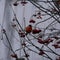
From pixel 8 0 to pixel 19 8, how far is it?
0.21 metres

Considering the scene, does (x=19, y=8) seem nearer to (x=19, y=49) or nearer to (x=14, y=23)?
(x=14, y=23)

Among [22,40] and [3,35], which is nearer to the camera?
[22,40]

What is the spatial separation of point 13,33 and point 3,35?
15cm

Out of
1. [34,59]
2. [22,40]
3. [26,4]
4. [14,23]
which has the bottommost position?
[34,59]

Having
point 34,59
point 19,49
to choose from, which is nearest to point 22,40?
point 19,49

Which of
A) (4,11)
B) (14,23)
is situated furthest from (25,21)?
(4,11)

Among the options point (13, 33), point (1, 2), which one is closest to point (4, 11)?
point (1, 2)

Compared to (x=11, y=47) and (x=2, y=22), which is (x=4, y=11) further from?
(x=11, y=47)

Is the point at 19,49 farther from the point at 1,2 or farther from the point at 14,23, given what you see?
the point at 1,2

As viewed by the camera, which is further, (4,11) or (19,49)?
(4,11)

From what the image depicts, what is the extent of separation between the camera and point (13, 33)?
3623 millimetres

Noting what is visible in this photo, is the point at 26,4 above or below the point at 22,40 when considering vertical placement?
above

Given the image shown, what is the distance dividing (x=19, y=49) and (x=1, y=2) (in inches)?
32.9

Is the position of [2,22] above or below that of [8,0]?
below
